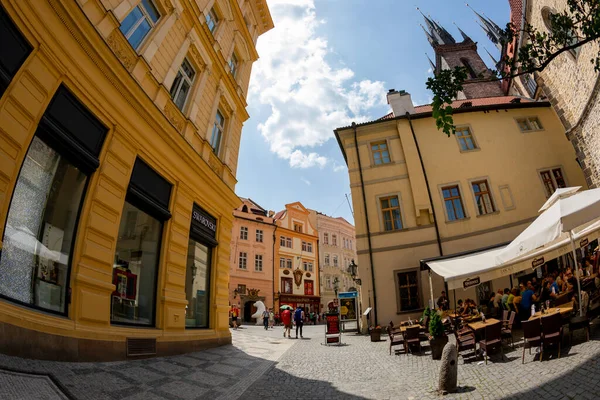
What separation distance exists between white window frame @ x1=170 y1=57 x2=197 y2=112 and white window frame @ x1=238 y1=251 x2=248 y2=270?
29.0m

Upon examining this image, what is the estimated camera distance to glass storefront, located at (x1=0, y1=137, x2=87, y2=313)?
4539 millimetres

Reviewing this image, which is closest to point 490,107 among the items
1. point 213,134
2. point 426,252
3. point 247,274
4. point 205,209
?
point 426,252

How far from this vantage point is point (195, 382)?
563cm

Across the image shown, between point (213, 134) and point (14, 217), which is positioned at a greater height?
point (213, 134)

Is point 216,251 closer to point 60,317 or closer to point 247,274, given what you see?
point 60,317

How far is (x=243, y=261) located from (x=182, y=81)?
29.8 metres

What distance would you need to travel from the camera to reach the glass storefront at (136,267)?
6.77 meters

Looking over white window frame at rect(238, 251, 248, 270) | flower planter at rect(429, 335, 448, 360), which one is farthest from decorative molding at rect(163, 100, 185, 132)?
white window frame at rect(238, 251, 248, 270)

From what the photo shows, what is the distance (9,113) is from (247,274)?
3406 cm

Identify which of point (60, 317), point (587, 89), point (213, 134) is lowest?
point (60, 317)

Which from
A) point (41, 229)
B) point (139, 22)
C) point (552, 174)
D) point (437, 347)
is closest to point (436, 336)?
point (437, 347)

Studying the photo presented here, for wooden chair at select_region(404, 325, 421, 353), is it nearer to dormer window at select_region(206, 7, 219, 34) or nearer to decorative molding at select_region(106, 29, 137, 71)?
decorative molding at select_region(106, 29, 137, 71)

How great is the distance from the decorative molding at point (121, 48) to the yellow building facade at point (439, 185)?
13.4 meters

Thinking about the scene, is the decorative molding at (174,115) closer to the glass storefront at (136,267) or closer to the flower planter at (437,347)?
the glass storefront at (136,267)
